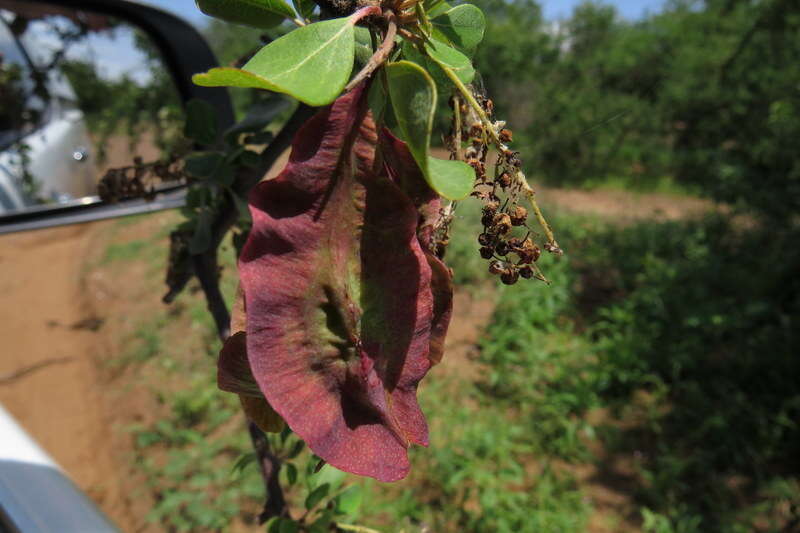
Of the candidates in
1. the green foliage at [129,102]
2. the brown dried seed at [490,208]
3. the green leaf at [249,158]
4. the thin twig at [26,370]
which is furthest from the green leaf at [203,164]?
the thin twig at [26,370]

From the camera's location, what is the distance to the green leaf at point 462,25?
39 cm

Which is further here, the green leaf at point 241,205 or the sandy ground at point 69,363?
the sandy ground at point 69,363

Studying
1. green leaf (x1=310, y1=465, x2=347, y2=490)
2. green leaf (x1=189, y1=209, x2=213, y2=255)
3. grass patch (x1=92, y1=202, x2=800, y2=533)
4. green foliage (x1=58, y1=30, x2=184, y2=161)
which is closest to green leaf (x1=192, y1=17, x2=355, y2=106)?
green leaf (x1=189, y1=209, x2=213, y2=255)

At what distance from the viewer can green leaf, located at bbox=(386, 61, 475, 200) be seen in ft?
0.90

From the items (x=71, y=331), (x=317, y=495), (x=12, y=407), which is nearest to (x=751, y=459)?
(x=317, y=495)

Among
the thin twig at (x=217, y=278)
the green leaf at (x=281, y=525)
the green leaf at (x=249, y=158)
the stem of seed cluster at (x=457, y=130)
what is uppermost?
the stem of seed cluster at (x=457, y=130)

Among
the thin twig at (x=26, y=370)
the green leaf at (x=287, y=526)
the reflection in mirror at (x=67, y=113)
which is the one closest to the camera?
the green leaf at (x=287, y=526)

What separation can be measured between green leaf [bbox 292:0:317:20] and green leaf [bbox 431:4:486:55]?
0.28 ft

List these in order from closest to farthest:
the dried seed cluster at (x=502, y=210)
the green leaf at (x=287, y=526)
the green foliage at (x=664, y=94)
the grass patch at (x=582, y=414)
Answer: the dried seed cluster at (x=502, y=210)
the green leaf at (x=287, y=526)
the grass patch at (x=582, y=414)
the green foliage at (x=664, y=94)

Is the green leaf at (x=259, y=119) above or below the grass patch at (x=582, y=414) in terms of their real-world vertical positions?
above

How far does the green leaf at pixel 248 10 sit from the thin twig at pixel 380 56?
0.29ft

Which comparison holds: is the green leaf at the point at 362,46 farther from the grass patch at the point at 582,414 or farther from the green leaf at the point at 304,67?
the grass patch at the point at 582,414

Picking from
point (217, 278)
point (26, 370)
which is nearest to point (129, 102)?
point (217, 278)

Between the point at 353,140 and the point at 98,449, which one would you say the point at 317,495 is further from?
the point at 98,449
